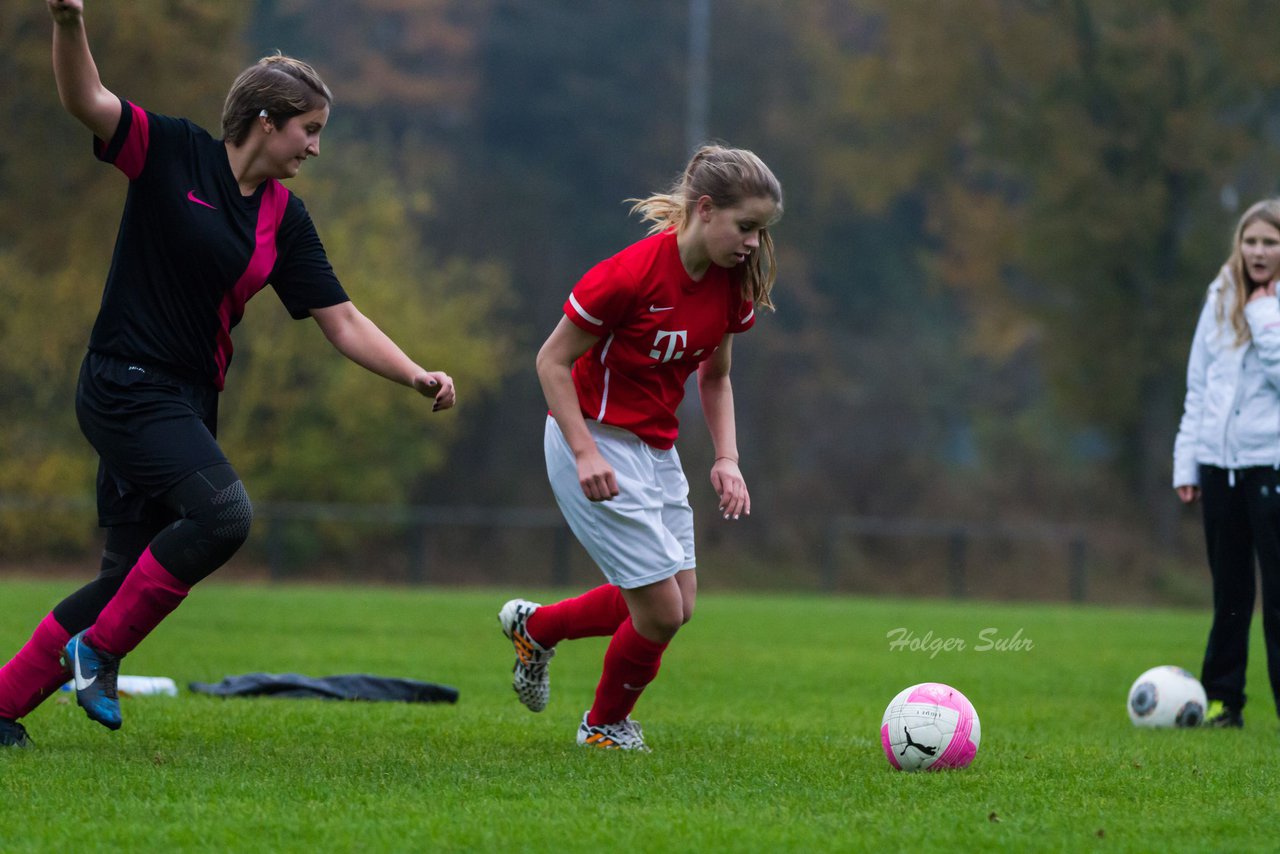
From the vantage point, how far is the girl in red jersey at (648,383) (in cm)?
525

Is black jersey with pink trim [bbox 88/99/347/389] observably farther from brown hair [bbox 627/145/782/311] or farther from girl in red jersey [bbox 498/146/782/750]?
brown hair [bbox 627/145/782/311]

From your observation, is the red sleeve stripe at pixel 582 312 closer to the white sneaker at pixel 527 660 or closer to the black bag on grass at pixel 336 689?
the white sneaker at pixel 527 660

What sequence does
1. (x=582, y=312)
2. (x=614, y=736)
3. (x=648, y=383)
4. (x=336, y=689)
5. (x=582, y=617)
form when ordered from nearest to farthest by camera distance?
(x=582, y=312), (x=648, y=383), (x=614, y=736), (x=582, y=617), (x=336, y=689)

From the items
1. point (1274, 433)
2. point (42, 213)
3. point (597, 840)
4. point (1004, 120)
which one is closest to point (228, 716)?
point (597, 840)

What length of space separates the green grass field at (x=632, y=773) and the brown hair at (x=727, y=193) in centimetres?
169

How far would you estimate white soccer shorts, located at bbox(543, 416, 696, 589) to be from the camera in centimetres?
532

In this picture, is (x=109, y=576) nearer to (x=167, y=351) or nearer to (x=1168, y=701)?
(x=167, y=351)

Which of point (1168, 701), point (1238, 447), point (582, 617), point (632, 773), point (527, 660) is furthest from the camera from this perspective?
point (1168, 701)

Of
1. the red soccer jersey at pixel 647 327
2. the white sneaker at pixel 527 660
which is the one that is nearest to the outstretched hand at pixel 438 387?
the red soccer jersey at pixel 647 327

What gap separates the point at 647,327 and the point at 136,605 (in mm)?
1888

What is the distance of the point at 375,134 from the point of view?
3750 centimetres

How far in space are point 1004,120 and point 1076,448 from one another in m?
11.1

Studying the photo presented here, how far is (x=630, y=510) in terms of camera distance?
5316mm

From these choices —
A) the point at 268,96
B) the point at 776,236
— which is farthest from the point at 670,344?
the point at 776,236
